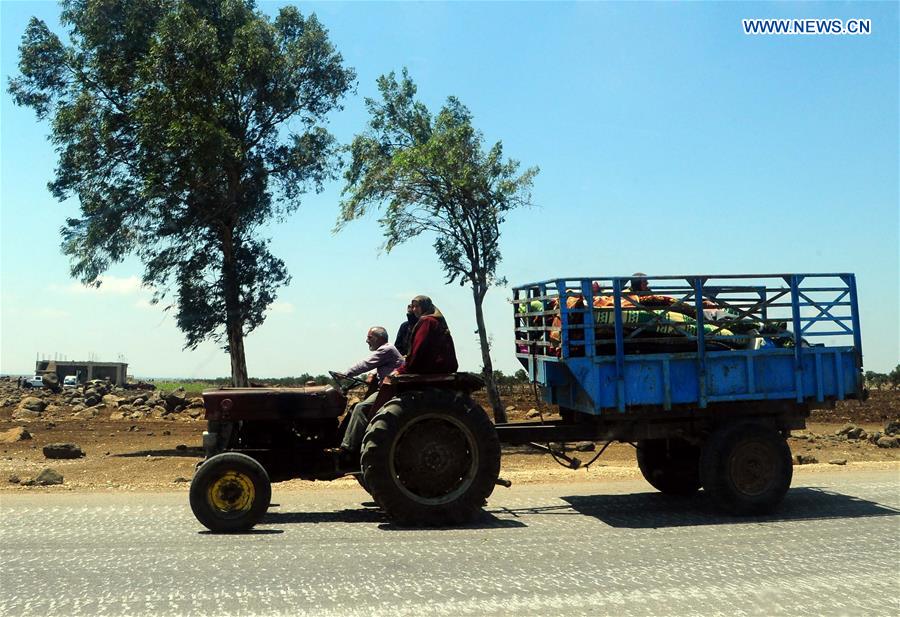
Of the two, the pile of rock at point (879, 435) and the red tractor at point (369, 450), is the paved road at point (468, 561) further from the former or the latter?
the pile of rock at point (879, 435)

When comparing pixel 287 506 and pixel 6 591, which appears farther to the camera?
pixel 287 506

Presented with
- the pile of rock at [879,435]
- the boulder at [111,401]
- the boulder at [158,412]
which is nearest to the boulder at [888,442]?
the pile of rock at [879,435]

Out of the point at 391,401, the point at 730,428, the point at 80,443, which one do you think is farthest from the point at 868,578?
the point at 80,443

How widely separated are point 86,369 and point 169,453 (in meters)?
56.2

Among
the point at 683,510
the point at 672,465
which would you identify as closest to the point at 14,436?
the point at 672,465

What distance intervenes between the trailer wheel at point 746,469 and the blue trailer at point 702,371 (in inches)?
0.4

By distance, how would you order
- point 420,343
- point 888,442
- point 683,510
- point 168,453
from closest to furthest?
point 420,343, point 683,510, point 888,442, point 168,453

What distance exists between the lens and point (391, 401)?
8234 mm

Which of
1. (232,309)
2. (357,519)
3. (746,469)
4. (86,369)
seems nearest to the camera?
(357,519)

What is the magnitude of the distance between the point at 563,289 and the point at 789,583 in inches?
143

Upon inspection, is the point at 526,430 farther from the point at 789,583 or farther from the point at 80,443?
the point at 80,443

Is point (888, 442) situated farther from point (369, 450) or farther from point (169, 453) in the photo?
point (169, 453)

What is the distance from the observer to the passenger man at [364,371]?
8547 millimetres

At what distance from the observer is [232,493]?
7.91 m
